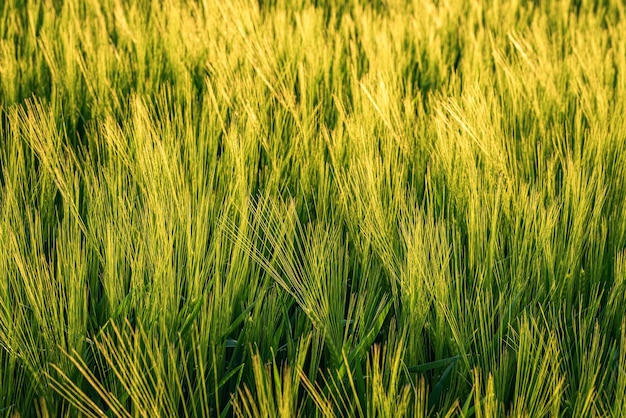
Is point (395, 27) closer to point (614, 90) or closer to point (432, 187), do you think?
point (614, 90)

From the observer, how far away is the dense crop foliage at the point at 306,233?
0.84 metres

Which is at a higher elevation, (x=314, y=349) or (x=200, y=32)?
(x=200, y=32)

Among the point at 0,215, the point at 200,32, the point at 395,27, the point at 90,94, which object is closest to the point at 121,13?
the point at 200,32

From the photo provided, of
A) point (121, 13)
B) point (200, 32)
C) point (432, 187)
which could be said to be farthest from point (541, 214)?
point (121, 13)

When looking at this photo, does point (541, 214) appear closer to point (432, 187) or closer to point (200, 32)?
point (432, 187)

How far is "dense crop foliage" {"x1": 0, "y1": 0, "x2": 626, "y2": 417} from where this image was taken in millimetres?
837

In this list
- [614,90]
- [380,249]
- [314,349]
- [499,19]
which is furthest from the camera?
[499,19]

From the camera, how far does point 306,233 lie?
1118 mm

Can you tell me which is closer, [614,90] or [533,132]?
[533,132]

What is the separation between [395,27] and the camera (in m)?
1.90

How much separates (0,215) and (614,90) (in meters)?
1.26

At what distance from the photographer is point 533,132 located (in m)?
1.40

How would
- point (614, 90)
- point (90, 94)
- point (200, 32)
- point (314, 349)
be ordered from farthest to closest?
1. point (200, 32)
2. point (614, 90)
3. point (90, 94)
4. point (314, 349)

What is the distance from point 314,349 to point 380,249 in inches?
7.6
